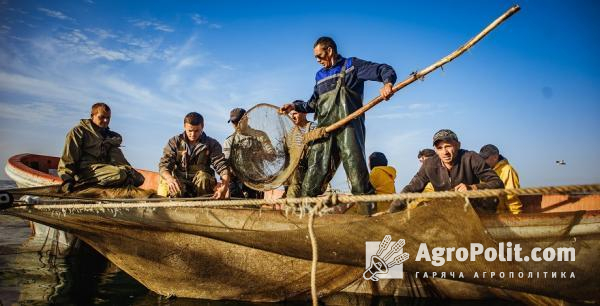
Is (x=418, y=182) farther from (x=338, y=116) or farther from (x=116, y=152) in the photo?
(x=116, y=152)

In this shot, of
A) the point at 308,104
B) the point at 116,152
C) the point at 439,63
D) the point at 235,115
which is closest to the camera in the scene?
the point at 439,63

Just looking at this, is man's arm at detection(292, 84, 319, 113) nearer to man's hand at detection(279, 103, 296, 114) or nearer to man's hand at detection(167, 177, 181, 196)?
man's hand at detection(279, 103, 296, 114)

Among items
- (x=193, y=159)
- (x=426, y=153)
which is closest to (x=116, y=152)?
(x=193, y=159)

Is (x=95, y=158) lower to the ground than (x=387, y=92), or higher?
lower

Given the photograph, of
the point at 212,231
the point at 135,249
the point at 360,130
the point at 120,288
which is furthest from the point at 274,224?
the point at 120,288

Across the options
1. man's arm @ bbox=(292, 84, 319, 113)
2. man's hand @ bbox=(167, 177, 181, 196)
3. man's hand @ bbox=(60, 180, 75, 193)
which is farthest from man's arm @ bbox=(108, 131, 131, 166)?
man's arm @ bbox=(292, 84, 319, 113)

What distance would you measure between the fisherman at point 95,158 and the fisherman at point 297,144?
7.44ft

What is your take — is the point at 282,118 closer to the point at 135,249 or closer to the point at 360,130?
the point at 360,130

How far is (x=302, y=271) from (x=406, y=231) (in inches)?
49.5

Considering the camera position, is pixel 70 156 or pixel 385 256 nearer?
pixel 385 256

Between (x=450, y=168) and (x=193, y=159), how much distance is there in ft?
11.4

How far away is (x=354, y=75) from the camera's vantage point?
4.51 m

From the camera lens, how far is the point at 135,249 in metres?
3.49

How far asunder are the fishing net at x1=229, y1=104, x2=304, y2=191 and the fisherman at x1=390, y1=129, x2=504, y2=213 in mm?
1820
